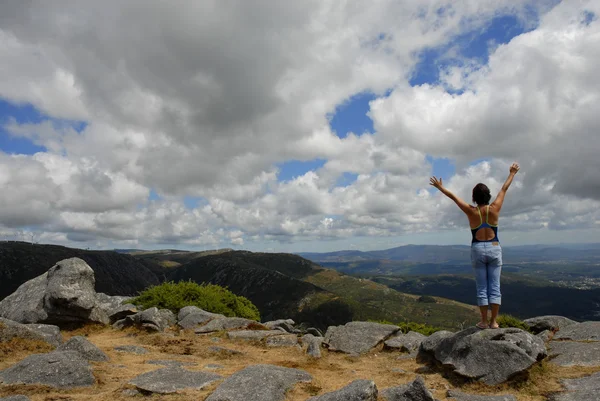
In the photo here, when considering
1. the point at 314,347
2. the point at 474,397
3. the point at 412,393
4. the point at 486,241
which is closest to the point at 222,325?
the point at 314,347

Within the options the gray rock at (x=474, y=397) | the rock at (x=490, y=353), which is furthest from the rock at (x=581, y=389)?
the gray rock at (x=474, y=397)

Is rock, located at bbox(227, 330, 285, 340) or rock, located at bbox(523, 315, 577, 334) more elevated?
rock, located at bbox(523, 315, 577, 334)

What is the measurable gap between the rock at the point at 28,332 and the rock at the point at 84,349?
2.10 meters

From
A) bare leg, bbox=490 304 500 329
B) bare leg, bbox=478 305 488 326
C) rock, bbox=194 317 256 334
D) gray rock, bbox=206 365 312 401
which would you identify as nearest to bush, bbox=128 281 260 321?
rock, bbox=194 317 256 334

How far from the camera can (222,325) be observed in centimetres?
2300

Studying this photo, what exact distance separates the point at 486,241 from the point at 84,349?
16539 millimetres

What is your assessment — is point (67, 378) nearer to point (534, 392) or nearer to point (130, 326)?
point (130, 326)

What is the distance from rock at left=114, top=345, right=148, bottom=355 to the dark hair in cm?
1660

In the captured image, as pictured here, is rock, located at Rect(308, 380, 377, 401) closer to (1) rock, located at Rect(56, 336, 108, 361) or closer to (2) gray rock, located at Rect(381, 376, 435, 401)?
(2) gray rock, located at Rect(381, 376, 435, 401)

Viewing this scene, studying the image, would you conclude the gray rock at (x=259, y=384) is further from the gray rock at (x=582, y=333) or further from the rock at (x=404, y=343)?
the gray rock at (x=582, y=333)

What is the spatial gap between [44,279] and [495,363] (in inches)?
1055

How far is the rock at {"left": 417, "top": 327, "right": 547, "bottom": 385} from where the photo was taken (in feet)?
36.7

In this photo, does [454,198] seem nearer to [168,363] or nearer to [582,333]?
[582,333]

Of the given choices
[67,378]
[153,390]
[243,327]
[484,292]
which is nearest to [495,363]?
[484,292]
